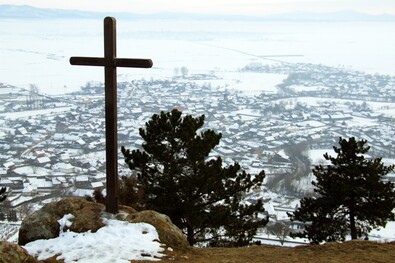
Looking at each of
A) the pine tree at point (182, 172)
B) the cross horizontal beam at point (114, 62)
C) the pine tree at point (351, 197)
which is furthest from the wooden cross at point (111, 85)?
the pine tree at point (351, 197)


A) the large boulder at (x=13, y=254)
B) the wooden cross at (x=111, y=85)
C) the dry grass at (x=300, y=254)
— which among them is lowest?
the dry grass at (x=300, y=254)

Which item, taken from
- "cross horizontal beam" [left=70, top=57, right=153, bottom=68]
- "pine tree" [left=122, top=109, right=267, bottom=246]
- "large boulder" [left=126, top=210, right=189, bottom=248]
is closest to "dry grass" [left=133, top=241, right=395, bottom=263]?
"large boulder" [left=126, top=210, right=189, bottom=248]

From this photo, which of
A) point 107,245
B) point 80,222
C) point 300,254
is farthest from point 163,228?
point 300,254

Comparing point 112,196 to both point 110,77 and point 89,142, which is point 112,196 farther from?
point 89,142

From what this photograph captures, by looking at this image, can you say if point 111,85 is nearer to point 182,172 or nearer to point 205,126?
point 182,172

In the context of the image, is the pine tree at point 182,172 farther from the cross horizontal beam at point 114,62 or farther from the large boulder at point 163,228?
the cross horizontal beam at point 114,62

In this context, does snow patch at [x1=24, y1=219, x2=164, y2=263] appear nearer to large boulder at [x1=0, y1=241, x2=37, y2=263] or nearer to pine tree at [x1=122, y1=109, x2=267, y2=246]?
large boulder at [x1=0, y1=241, x2=37, y2=263]
